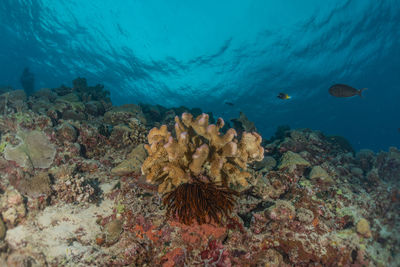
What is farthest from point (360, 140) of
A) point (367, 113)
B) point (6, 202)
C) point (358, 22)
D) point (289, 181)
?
point (6, 202)

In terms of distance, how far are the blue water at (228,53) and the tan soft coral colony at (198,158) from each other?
2429cm

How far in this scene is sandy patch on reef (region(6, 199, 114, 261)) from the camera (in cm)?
313

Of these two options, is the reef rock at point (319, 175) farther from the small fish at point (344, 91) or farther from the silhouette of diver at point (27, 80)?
the silhouette of diver at point (27, 80)

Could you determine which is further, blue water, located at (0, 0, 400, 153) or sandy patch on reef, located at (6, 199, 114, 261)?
blue water, located at (0, 0, 400, 153)

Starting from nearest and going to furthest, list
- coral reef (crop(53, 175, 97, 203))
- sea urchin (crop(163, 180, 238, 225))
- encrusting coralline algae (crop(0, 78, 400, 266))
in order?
1. sea urchin (crop(163, 180, 238, 225))
2. encrusting coralline algae (crop(0, 78, 400, 266))
3. coral reef (crop(53, 175, 97, 203))

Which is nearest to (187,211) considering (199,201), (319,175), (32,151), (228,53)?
(199,201)

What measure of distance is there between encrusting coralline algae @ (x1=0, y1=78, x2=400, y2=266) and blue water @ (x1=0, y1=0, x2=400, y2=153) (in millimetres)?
24134

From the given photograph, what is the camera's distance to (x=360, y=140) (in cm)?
6931

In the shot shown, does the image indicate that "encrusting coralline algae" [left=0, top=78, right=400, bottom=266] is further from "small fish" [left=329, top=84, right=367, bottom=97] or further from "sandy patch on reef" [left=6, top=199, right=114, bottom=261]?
"small fish" [left=329, top=84, right=367, bottom=97]

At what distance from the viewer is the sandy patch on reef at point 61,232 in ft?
10.3

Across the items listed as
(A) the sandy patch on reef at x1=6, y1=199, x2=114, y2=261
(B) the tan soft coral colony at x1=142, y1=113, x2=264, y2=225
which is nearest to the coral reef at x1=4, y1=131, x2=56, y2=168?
(A) the sandy patch on reef at x1=6, y1=199, x2=114, y2=261

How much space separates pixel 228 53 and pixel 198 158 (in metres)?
29.6

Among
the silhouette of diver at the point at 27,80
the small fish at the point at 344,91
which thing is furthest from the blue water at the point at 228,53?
the small fish at the point at 344,91

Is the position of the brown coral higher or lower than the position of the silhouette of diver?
lower
